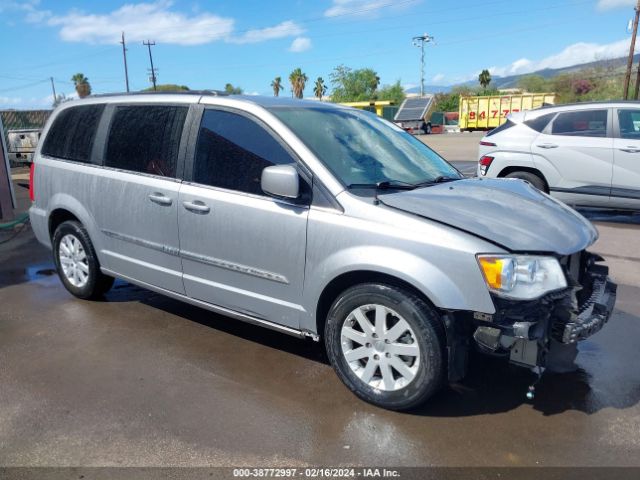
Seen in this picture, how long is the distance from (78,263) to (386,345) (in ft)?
10.6

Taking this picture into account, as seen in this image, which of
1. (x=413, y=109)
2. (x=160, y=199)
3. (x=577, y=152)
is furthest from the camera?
(x=413, y=109)

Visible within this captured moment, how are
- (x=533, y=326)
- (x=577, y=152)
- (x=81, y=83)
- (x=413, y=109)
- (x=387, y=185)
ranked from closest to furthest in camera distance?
(x=533, y=326)
(x=387, y=185)
(x=577, y=152)
(x=413, y=109)
(x=81, y=83)

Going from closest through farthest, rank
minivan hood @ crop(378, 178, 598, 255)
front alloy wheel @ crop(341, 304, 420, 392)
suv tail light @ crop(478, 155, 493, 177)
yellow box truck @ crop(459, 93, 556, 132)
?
minivan hood @ crop(378, 178, 598, 255) → front alloy wheel @ crop(341, 304, 420, 392) → suv tail light @ crop(478, 155, 493, 177) → yellow box truck @ crop(459, 93, 556, 132)

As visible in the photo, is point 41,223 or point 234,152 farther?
point 41,223

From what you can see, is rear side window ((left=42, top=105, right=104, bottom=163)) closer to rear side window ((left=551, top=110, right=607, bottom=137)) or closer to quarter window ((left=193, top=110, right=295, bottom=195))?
quarter window ((left=193, top=110, right=295, bottom=195))

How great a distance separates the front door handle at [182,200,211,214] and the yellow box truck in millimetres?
39793

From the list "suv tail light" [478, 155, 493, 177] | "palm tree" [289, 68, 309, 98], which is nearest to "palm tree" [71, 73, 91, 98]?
"palm tree" [289, 68, 309, 98]

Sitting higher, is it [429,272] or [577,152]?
[577,152]

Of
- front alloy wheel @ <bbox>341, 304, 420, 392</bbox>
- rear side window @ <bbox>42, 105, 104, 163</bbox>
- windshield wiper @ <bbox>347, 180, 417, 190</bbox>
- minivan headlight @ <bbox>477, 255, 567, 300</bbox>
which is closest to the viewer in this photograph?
minivan headlight @ <bbox>477, 255, 567, 300</bbox>

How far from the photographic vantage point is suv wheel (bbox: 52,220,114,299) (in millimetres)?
4801

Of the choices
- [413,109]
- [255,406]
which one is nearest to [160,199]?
[255,406]

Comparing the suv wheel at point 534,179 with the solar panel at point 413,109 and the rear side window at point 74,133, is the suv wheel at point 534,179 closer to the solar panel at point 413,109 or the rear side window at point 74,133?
the rear side window at point 74,133

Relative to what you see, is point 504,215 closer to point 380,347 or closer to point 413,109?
point 380,347

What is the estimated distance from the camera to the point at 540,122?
27.5ft
